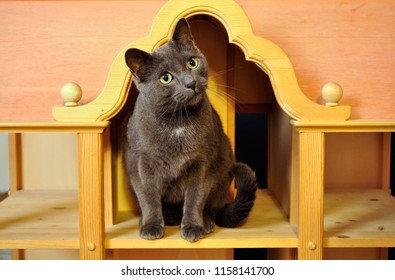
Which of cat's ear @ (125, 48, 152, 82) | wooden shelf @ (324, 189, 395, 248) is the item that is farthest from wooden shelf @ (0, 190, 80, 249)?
wooden shelf @ (324, 189, 395, 248)

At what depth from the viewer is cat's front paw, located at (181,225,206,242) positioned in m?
1.17

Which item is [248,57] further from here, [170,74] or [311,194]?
[311,194]

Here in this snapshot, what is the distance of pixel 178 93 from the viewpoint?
42.9 inches

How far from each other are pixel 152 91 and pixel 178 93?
0.07 meters

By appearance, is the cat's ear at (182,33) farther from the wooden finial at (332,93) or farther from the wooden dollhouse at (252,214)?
the wooden finial at (332,93)

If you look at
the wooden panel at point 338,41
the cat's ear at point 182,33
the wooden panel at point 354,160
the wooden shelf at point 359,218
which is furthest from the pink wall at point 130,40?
the wooden panel at point 354,160

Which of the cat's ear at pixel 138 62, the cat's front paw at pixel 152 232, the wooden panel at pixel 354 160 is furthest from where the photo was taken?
the wooden panel at pixel 354 160

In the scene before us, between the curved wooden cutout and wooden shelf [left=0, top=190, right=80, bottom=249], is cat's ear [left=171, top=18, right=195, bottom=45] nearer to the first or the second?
the curved wooden cutout

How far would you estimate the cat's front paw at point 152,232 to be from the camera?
118 centimetres

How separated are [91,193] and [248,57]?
1.76 ft

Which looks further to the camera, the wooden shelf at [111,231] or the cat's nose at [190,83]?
the wooden shelf at [111,231]

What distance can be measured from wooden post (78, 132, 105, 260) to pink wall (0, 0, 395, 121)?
5.7 inches

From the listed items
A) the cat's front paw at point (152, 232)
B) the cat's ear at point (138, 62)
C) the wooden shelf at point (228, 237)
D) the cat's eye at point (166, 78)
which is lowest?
the wooden shelf at point (228, 237)
